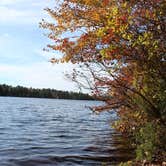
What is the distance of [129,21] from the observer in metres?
13.1

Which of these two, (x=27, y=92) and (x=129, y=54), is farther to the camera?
(x=27, y=92)

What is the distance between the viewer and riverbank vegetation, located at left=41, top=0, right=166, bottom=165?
13203mm

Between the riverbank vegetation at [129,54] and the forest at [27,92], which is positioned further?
the forest at [27,92]

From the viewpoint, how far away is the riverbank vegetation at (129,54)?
13.2 meters

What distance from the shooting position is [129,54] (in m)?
14.3

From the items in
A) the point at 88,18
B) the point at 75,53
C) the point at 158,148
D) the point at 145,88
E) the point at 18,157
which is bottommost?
the point at 18,157

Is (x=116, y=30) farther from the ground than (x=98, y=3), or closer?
closer

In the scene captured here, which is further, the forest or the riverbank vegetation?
the forest

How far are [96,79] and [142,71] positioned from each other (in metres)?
3.35

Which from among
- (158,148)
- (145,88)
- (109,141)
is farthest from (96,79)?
(109,141)

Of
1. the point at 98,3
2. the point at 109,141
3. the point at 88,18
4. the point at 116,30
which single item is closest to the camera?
the point at 116,30

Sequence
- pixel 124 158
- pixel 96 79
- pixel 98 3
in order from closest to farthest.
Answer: pixel 98 3, pixel 96 79, pixel 124 158

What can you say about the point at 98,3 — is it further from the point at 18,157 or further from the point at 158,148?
the point at 18,157

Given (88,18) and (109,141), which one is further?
(109,141)
